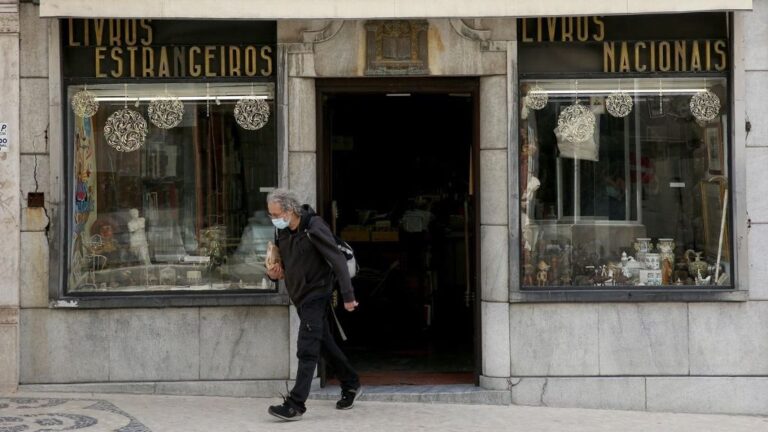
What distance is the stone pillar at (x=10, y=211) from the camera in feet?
33.0

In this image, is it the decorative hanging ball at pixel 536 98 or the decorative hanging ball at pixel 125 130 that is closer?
the decorative hanging ball at pixel 536 98

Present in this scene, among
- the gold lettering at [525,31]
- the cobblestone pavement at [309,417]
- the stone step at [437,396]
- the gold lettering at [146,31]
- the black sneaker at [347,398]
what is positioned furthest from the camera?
the gold lettering at [146,31]

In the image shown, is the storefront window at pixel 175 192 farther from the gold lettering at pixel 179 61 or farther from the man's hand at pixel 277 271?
the man's hand at pixel 277 271

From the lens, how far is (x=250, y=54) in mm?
10320

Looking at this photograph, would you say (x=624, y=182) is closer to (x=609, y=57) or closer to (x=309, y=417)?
(x=609, y=57)

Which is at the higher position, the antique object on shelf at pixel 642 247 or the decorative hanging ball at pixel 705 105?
the decorative hanging ball at pixel 705 105

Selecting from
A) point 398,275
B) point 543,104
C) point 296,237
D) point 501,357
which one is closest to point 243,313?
point 296,237

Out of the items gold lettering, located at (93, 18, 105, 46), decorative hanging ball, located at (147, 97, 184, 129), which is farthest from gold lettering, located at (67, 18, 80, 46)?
decorative hanging ball, located at (147, 97, 184, 129)

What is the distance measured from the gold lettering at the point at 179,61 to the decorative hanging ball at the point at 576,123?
332 centimetres

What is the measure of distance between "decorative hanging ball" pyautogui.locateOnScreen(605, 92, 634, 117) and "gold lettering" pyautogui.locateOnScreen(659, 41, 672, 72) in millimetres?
383

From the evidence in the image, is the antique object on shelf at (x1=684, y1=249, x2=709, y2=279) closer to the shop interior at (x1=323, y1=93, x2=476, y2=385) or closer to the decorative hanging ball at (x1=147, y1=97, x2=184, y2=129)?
the shop interior at (x1=323, y1=93, x2=476, y2=385)

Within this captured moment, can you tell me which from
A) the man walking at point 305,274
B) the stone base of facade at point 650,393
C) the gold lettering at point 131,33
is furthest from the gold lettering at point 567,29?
the gold lettering at point 131,33

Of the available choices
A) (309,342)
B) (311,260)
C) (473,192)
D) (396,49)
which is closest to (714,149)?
(473,192)

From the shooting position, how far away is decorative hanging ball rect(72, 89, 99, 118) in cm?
1028
